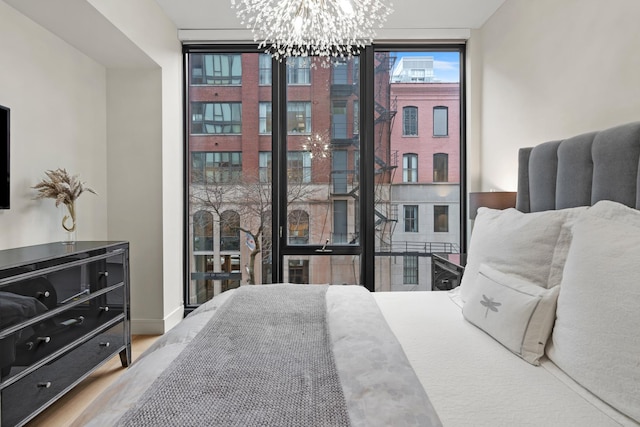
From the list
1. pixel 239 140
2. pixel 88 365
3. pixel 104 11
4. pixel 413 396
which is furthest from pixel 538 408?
pixel 239 140

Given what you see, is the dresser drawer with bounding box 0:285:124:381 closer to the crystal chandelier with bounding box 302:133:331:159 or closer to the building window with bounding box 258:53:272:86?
the crystal chandelier with bounding box 302:133:331:159

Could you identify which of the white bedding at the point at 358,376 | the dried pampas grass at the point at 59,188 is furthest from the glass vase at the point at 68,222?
the white bedding at the point at 358,376

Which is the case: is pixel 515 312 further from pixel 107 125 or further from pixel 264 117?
pixel 107 125

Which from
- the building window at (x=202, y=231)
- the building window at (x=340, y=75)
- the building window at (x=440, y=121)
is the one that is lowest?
the building window at (x=202, y=231)

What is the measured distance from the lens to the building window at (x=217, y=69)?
11.4 ft

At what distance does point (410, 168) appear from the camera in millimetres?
3455

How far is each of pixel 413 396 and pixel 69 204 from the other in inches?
95.7

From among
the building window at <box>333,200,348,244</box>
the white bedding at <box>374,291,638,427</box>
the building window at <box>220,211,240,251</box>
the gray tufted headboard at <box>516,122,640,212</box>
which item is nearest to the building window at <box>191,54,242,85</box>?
the building window at <box>220,211,240,251</box>

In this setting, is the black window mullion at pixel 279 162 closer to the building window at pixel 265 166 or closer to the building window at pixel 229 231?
the building window at pixel 265 166

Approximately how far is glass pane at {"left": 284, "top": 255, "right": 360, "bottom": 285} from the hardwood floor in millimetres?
1466

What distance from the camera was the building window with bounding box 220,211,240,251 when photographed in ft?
11.5

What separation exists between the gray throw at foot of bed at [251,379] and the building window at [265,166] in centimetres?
209

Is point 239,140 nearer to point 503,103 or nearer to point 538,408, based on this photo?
point 503,103

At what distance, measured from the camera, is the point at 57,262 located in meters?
1.91
